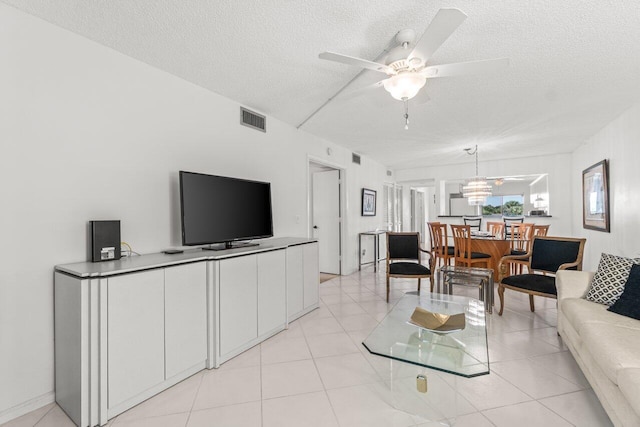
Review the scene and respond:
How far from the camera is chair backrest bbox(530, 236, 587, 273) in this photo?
3145 mm

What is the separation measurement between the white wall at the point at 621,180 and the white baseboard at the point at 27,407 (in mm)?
5586

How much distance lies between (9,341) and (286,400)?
169cm

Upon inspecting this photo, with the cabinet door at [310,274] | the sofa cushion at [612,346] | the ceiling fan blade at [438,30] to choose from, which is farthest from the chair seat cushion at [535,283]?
the ceiling fan blade at [438,30]

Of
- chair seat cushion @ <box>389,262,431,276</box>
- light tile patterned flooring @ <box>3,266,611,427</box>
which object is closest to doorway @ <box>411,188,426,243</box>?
chair seat cushion @ <box>389,262,431,276</box>

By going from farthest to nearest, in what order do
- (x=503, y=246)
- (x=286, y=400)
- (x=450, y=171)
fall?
(x=450, y=171) < (x=503, y=246) < (x=286, y=400)

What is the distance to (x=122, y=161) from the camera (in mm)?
2240

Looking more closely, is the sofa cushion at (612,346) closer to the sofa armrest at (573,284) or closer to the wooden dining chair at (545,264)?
the sofa armrest at (573,284)

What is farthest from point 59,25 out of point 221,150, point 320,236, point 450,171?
point 450,171

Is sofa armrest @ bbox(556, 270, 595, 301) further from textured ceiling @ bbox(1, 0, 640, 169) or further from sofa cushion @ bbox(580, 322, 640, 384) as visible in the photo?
textured ceiling @ bbox(1, 0, 640, 169)

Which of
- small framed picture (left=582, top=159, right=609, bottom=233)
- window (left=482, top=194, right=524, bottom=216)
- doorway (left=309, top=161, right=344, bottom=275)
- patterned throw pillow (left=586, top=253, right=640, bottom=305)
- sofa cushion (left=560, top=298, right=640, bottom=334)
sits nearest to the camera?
sofa cushion (left=560, top=298, right=640, bottom=334)

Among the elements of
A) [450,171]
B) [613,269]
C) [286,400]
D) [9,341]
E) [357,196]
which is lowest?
[286,400]

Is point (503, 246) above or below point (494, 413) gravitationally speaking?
above

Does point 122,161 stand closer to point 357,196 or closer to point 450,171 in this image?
point 357,196

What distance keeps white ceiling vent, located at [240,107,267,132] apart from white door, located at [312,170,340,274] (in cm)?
212
